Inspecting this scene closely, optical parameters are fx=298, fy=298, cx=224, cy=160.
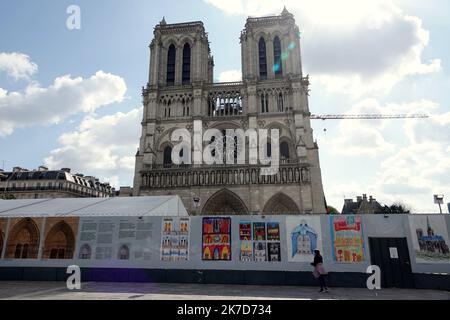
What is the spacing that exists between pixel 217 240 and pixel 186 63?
3182 cm

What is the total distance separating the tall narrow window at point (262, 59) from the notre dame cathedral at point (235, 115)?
12 cm

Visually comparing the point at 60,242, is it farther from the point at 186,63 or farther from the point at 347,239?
the point at 186,63

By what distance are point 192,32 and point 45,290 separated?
36.3 metres

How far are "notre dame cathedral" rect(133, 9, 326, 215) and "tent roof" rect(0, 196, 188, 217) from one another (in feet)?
49.8

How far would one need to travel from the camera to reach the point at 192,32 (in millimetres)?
38938

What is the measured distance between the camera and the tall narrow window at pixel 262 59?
36500 mm

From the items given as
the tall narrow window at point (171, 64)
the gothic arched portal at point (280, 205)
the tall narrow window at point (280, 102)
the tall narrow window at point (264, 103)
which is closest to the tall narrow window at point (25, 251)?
the gothic arched portal at point (280, 205)

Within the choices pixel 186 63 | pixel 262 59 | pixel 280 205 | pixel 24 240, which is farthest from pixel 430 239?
pixel 186 63

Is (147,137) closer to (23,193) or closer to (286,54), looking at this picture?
(286,54)

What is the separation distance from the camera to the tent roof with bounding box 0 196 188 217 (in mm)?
12312

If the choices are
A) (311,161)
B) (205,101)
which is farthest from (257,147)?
(205,101)

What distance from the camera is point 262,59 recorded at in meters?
37.2

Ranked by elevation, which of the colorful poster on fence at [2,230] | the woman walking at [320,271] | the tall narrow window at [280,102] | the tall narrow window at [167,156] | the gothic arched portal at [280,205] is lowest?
the woman walking at [320,271]

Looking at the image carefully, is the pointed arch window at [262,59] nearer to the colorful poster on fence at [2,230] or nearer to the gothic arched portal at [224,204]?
the gothic arched portal at [224,204]
